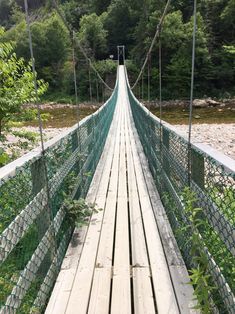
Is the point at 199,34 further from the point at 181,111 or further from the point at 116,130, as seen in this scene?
the point at 116,130

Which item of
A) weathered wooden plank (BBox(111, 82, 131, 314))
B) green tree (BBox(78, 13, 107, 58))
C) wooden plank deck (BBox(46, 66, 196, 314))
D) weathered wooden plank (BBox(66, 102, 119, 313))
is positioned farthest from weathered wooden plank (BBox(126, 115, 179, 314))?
green tree (BBox(78, 13, 107, 58))

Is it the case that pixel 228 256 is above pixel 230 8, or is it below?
below

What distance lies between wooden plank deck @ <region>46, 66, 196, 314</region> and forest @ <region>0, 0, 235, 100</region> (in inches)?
679

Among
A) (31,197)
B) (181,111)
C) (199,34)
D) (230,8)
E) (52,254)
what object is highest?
(230,8)

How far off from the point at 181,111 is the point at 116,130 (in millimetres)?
14045

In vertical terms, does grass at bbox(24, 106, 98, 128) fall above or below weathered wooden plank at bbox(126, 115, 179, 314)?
below

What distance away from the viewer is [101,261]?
200 centimetres

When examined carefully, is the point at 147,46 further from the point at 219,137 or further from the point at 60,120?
the point at 219,137

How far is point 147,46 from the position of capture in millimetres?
27688

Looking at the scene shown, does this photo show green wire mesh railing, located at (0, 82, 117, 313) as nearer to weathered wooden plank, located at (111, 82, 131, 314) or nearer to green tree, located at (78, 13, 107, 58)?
weathered wooden plank, located at (111, 82, 131, 314)

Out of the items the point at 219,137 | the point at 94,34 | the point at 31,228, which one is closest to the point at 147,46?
the point at 94,34

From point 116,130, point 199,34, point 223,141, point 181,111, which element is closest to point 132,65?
point 199,34

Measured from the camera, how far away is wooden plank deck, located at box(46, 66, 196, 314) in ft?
5.28

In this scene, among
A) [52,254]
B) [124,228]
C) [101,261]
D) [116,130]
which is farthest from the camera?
[116,130]
